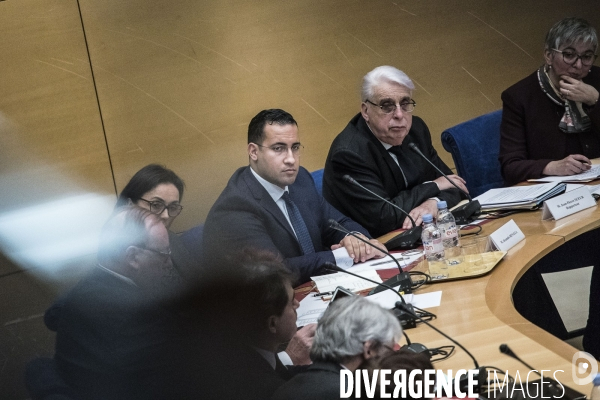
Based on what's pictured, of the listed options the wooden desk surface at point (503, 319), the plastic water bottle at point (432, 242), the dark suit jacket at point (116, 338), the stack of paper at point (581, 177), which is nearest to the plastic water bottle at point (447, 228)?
the plastic water bottle at point (432, 242)

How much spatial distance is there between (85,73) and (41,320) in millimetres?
2162

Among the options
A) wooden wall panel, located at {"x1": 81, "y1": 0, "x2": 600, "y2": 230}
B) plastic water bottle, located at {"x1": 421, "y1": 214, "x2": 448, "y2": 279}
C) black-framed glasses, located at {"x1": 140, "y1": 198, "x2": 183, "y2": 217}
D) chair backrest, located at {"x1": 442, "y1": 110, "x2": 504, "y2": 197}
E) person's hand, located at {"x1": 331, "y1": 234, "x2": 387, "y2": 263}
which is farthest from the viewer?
wooden wall panel, located at {"x1": 81, "y1": 0, "x2": 600, "y2": 230}

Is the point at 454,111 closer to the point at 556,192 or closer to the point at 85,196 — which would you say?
the point at 556,192

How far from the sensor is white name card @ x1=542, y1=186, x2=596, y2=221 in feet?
9.14

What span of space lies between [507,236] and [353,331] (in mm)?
1194

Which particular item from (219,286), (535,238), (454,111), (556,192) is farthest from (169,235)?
(454,111)

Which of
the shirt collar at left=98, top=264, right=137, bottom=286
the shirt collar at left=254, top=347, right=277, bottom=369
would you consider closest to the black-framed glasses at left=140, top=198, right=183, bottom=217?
the shirt collar at left=98, top=264, right=137, bottom=286

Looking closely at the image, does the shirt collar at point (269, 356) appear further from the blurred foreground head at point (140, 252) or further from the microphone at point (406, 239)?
the microphone at point (406, 239)

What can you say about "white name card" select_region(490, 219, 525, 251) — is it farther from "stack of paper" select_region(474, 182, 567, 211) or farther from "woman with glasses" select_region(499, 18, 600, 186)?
"woman with glasses" select_region(499, 18, 600, 186)

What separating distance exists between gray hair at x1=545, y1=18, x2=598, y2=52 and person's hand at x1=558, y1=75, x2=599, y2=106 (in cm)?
17

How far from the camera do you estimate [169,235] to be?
7.20ft

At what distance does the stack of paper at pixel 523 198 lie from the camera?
9.77 feet

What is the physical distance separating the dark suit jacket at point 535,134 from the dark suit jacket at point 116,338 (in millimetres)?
2130

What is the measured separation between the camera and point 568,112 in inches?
138
